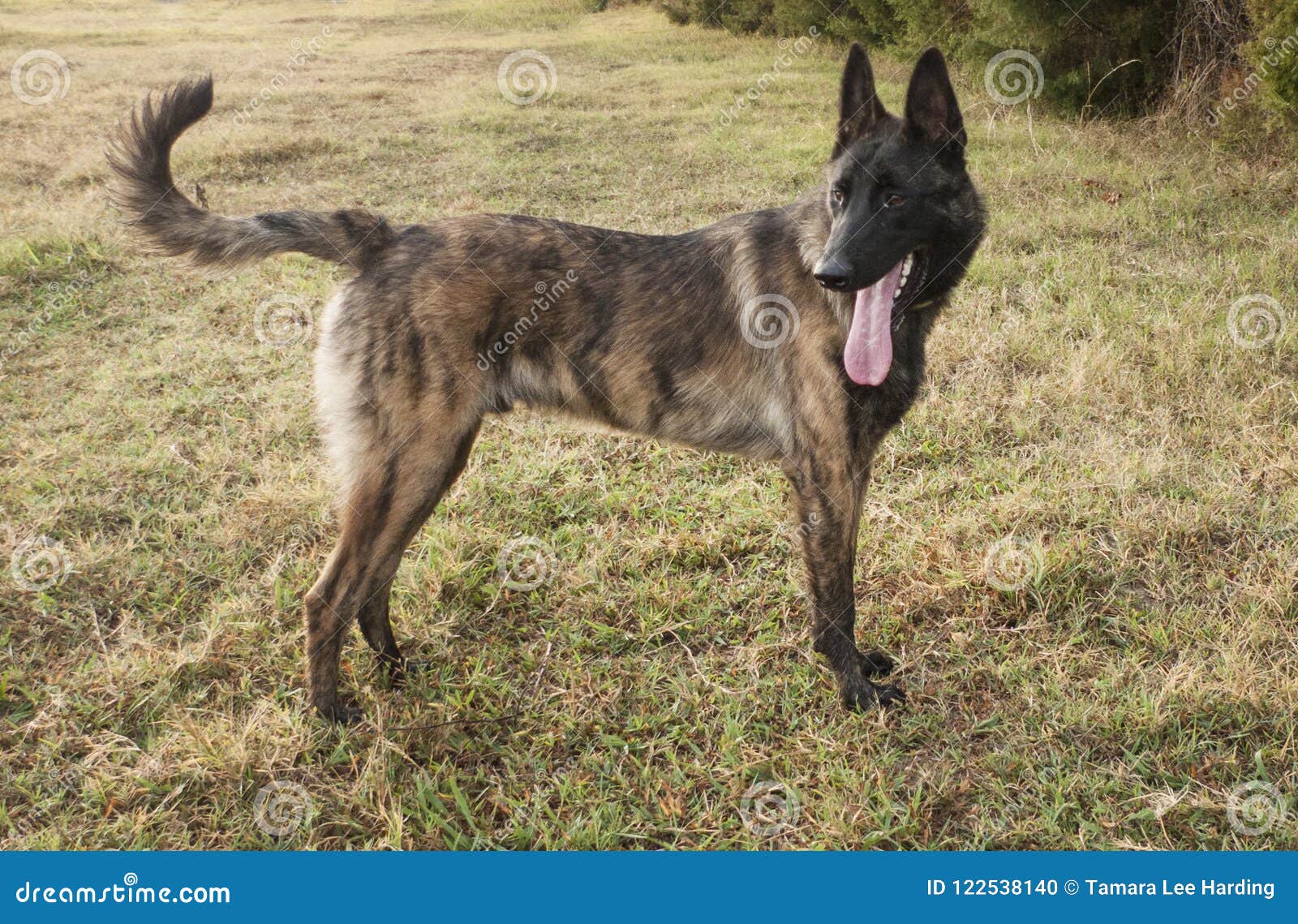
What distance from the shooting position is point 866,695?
2947 millimetres

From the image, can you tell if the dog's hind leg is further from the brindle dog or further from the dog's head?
the dog's head

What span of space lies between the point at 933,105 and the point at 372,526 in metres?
2.21

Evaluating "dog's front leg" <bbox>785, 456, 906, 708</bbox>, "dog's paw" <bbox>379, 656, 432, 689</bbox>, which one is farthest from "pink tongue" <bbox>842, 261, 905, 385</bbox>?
"dog's paw" <bbox>379, 656, 432, 689</bbox>

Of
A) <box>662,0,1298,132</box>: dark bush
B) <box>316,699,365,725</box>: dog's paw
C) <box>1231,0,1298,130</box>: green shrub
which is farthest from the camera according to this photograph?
<box>662,0,1298,132</box>: dark bush

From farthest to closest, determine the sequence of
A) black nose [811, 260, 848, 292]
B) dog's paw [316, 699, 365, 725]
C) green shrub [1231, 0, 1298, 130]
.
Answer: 1. green shrub [1231, 0, 1298, 130]
2. dog's paw [316, 699, 365, 725]
3. black nose [811, 260, 848, 292]

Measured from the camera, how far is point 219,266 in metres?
2.87

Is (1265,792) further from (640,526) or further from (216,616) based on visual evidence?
(216,616)

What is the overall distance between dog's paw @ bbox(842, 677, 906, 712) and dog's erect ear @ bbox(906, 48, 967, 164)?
5.75ft

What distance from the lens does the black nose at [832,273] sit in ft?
8.37

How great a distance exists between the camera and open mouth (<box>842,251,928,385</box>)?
2682 mm

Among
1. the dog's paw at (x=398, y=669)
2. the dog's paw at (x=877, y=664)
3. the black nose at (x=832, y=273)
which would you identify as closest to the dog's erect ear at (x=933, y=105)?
the black nose at (x=832, y=273)

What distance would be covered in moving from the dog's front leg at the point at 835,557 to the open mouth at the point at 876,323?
0.33 meters

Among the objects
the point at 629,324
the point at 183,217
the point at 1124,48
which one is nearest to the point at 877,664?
the point at 629,324

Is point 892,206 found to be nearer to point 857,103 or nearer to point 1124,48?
point 857,103
